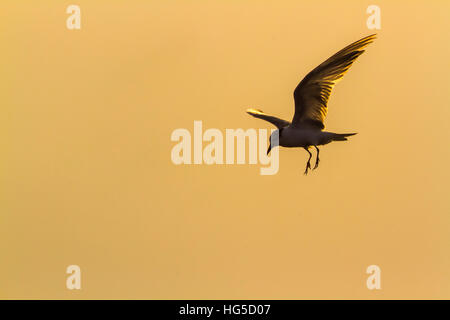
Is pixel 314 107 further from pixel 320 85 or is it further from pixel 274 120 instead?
pixel 274 120

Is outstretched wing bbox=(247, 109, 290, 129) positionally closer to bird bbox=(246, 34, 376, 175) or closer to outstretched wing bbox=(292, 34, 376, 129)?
bird bbox=(246, 34, 376, 175)

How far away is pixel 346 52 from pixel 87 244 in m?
21.9

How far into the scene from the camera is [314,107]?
16.0m

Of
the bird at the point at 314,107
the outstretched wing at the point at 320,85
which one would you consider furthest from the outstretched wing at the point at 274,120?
the outstretched wing at the point at 320,85

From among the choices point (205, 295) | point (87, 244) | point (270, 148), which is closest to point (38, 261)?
point (87, 244)

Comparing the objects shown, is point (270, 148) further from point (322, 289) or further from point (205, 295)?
point (322, 289)

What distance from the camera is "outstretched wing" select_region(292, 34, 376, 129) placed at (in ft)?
50.3

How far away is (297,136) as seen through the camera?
16.0 metres

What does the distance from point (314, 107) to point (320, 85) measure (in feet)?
1.51

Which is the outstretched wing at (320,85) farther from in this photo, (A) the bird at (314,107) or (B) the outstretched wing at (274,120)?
(B) the outstretched wing at (274,120)

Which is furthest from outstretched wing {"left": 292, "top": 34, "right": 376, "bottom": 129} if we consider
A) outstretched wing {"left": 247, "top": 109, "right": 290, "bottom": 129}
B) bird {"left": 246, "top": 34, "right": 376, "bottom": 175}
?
outstretched wing {"left": 247, "top": 109, "right": 290, "bottom": 129}

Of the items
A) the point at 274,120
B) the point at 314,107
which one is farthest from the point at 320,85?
the point at 274,120

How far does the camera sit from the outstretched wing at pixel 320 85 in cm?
1534

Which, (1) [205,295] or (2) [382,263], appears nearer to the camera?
(1) [205,295]
